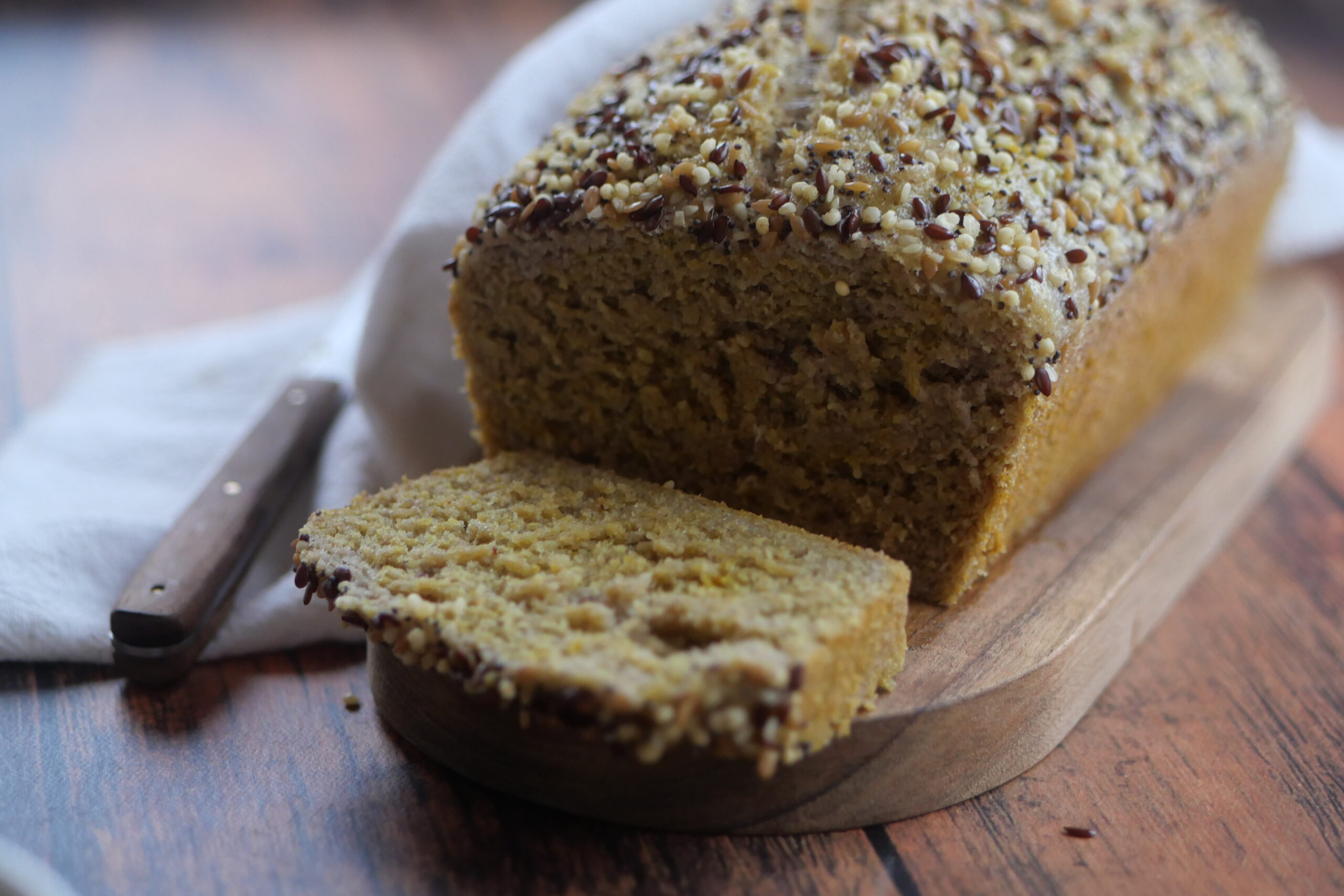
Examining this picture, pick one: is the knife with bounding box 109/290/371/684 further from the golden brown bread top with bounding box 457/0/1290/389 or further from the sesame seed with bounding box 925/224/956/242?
the sesame seed with bounding box 925/224/956/242

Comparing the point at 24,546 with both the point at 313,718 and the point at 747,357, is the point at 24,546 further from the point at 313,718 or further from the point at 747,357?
the point at 747,357

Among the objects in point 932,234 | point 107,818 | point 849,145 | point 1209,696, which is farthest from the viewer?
point 1209,696

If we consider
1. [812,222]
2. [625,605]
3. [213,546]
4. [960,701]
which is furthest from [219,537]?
[960,701]

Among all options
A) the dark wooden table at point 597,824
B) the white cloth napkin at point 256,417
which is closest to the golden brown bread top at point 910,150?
the white cloth napkin at point 256,417

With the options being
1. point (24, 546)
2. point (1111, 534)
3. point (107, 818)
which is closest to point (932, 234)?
point (1111, 534)

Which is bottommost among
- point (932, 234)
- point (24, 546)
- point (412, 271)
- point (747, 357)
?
A: point (24, 546)

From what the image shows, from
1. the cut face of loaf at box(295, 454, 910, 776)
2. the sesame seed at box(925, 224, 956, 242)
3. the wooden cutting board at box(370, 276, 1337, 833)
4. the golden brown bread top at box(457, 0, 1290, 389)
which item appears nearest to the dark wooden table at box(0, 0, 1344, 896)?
the wooden cutting board at box(370, 276, 1337, 833)
